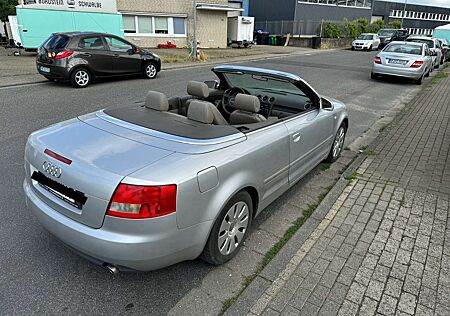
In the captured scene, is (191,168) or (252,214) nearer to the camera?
(191,168)

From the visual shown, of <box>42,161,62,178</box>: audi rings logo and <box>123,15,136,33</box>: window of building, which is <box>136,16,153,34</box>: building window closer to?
<box>123,15,136,33</box>: window of building

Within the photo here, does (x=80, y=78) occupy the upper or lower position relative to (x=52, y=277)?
upper

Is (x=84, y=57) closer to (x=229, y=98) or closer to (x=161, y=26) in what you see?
(x=229, y=98)

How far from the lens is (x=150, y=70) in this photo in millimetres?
11453

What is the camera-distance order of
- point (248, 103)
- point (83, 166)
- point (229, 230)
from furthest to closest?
point (248, 103)
point (229, 230)
point (83, 166)

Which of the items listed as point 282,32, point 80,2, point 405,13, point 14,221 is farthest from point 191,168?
point 405,13

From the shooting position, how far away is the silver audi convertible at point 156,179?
6.68 ft

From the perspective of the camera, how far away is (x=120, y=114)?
2936 mm

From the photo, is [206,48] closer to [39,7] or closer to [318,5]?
[39,7]

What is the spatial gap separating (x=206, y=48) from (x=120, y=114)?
25.2 m

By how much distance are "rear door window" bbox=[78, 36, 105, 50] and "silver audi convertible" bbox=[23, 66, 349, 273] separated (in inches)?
300

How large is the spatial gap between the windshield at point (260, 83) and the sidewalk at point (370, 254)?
1.40 m

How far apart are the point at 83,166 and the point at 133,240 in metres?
0.60

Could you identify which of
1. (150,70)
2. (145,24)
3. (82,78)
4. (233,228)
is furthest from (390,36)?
(233,228)
